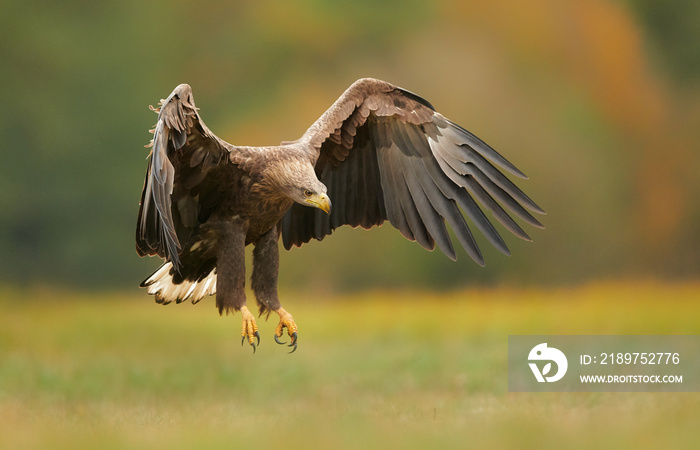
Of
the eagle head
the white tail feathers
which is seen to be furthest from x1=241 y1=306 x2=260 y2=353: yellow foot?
the white tail feathers

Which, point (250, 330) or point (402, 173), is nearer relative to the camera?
point (250, 330)

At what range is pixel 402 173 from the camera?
5.74 metres

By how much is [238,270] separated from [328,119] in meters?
1.08

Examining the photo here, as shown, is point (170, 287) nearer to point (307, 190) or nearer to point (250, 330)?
point (250, 330)

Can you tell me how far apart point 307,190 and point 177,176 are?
0.73 meters

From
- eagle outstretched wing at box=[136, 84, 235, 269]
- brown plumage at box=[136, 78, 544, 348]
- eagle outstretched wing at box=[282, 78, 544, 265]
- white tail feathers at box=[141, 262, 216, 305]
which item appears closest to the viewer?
eagle outstretched wing at box=[136, 84, 235, 269]

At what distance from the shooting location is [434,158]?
18.6 feet

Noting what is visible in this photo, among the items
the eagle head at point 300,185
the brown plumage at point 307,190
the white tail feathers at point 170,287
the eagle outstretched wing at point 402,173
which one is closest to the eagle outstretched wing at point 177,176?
the brown plumage at point 307,190

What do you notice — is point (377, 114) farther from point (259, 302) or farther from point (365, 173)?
point (259, 302)

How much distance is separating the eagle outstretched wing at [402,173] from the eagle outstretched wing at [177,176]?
63 cm

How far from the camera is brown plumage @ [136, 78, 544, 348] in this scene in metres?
4.85

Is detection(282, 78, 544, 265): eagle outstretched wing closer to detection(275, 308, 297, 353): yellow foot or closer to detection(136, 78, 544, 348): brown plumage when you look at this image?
detection(136, 78, 544, 348): brown plumage

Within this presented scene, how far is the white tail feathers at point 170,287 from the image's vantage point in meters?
5.69

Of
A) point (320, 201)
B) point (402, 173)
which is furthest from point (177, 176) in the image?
point (402, 173)
